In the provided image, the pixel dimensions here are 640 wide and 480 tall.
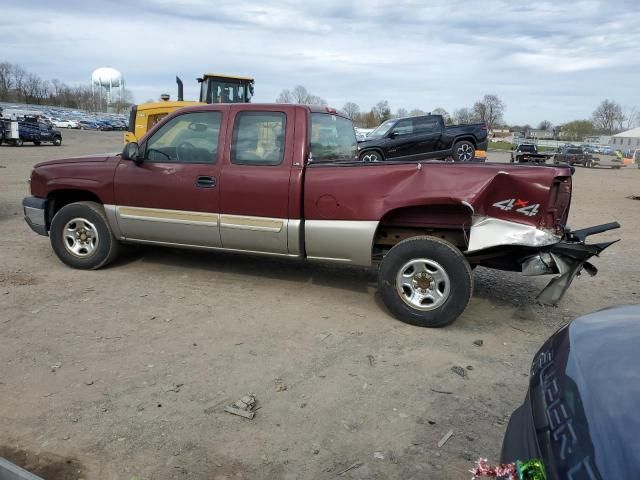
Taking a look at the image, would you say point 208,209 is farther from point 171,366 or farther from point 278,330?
point 171,366

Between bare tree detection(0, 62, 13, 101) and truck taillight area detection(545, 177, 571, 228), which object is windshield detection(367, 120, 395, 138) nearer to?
truck taillight area detection(545, 177, 571, 228)

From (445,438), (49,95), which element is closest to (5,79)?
(49,95)

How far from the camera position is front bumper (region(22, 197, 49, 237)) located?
609cm

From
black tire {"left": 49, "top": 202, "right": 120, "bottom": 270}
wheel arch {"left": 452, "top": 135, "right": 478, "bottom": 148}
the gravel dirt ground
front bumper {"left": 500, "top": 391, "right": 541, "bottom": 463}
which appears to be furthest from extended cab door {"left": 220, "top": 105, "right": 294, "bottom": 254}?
wheel arch {"left": 452, "top": 135, "right": 478, "bottom": 148}

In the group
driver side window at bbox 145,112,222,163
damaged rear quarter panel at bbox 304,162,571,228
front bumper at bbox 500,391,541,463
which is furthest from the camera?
driver side window at bbox 145,112,222,163

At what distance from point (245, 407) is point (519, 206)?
2754 millimetres

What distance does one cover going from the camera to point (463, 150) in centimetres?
1750

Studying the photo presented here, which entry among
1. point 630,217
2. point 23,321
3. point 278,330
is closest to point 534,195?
point 278,330

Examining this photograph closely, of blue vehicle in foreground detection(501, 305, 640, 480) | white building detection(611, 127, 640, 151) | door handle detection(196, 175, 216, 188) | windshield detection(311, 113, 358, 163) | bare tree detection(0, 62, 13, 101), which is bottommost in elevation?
blue vehicle in foreground detection(501, 305, 640, 480)

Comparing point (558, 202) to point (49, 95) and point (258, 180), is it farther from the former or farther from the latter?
point (49, 95)

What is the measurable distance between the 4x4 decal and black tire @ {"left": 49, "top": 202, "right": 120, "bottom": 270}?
4.21 metres

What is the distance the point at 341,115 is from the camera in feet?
20.1

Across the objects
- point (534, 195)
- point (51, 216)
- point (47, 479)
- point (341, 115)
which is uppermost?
point (341, 115)

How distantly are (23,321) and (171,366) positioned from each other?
1.67 meters
